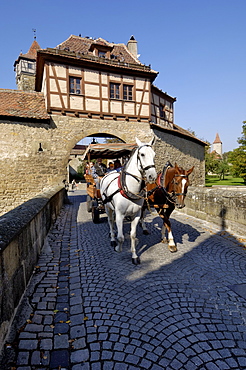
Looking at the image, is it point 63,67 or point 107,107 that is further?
point 107,107

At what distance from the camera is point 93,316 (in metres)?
2.73

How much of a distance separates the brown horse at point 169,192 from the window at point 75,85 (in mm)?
11963

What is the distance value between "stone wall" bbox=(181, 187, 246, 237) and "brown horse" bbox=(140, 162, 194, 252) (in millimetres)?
2221

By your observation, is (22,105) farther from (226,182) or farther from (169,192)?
(226,182)

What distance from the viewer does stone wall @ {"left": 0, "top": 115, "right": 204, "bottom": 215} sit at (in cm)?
1373

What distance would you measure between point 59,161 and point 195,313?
13.5 m

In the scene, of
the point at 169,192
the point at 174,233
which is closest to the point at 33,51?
the point at 174,233

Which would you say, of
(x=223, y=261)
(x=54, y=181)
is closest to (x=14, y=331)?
(x=223, y=261)

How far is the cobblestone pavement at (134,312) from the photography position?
2.10 m

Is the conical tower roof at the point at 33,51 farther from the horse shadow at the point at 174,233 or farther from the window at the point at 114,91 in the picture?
the horse shadow at the point at 174,233

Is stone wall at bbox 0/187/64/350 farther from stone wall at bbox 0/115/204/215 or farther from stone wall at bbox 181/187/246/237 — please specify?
stone wall at bbox 0/115/204/215

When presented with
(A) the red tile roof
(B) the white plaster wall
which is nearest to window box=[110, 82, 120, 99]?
(B) the white plaster wall

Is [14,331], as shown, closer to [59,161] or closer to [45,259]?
[45,259]

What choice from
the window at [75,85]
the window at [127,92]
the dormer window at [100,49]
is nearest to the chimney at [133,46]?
the dormer window at [100,49]
